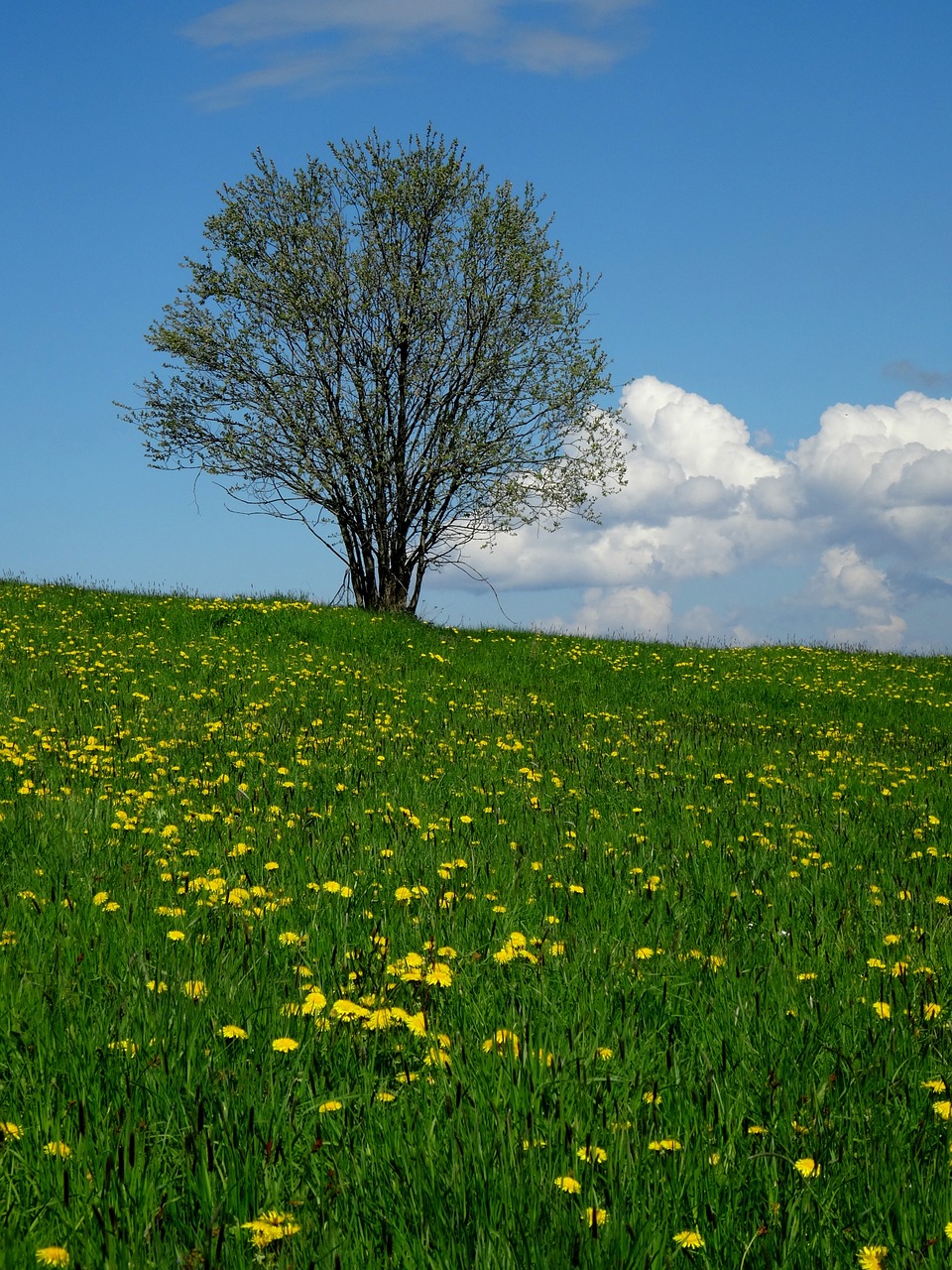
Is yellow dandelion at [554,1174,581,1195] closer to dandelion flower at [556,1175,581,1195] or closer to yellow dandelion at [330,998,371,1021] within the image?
dandelion flower at [556,1175,581,1195]

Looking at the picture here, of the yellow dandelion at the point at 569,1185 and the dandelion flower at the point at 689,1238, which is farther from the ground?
the yellow dandelion at the point at 569,1185

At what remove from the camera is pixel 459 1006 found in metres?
4.00

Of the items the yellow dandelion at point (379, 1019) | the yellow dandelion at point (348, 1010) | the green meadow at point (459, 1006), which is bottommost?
the green meadow at point (459, 1006)

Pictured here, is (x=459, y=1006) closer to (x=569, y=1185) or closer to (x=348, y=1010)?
(x=348, y=1010)

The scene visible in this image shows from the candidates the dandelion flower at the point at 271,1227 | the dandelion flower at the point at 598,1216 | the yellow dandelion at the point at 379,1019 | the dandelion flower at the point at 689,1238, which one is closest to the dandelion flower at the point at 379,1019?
the yellow dandelion at the point at 379,1019

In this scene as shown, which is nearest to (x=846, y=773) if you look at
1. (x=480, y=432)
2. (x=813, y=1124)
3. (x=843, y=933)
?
(x=843, y=933)

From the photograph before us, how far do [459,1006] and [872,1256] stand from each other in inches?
75.2

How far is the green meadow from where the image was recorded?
102 inches

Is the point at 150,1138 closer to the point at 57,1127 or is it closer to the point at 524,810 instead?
the point at 57,1127

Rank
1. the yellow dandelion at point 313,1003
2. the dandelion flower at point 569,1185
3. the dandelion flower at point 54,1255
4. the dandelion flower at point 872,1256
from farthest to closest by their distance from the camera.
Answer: the yellow dandelion at point 313,1003 → the dandelion flower at point 569,1185 → the dandelion flower at point 872,1256 → the dandelion flower at point 54,1255

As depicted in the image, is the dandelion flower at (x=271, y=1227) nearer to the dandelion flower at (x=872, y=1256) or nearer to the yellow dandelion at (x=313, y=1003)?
the yellow dandelion at (x=313, y=1003)

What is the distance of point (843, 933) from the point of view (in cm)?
549

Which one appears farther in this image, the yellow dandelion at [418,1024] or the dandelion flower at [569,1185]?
the yellow dandelion at [418,1024]

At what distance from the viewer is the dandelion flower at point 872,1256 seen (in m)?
2.37
